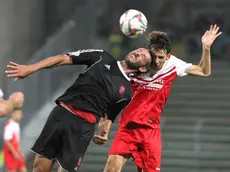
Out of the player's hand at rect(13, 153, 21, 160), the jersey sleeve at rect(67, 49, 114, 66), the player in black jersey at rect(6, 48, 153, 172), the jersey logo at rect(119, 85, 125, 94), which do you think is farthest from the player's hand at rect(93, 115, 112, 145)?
the player's hand at rect(13, 153, 21, 160)

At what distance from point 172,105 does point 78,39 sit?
258 cm

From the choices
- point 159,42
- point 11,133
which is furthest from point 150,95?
point 11,133

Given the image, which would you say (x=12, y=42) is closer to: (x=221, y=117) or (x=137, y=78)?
(x=221, y=117)

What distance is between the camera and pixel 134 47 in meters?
18.5

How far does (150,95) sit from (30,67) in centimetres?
182

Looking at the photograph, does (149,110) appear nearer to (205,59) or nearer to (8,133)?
(205,59)

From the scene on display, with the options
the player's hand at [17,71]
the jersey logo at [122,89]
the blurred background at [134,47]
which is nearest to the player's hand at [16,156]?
the blurred background at [134,47]

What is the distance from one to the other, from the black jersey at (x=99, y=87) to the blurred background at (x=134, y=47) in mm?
5295

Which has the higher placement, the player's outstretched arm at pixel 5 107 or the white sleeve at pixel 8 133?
the player's outstretched arm at pixel 5 107

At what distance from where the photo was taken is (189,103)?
17.1 m

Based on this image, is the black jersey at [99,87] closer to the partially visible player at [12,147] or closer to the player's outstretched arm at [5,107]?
the player's outstretched arm at [5,107]

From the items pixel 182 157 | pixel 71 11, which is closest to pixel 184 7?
pixel 71 11

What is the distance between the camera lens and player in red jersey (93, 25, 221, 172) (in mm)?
9625

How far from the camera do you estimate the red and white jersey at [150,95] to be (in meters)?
9.66
